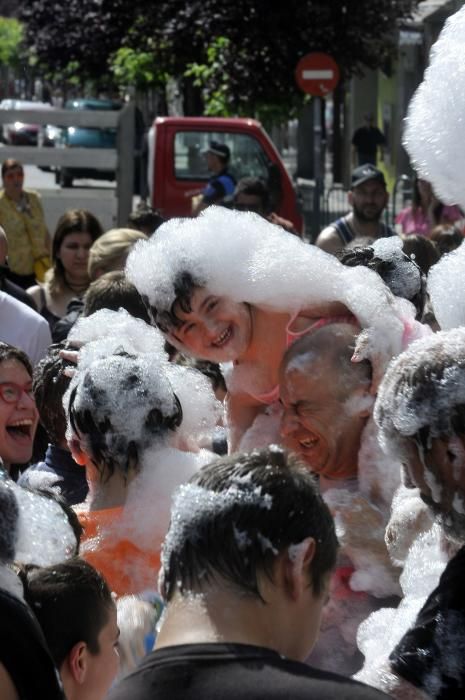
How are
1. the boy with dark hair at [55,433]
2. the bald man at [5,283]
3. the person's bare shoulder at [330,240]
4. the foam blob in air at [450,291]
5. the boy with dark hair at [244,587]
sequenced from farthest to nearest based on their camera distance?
the person's bare shoulder at [330,240]
the bald man at [5,283]
the boy with dark hair at [55,433]
the foam blob in air at [450,291]
the boy with dark hair at [244,587]

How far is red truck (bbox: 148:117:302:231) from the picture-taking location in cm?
1287

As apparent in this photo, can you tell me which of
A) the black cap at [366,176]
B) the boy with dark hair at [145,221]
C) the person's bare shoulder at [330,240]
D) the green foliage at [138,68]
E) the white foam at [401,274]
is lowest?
the green foliage at [138,68]

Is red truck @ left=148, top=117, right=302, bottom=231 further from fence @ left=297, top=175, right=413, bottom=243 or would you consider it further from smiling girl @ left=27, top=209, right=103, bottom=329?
smiling girl @ left=27, top=209, right=103, bottom=329

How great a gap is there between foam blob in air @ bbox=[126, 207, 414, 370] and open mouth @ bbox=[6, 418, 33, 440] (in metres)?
0.90

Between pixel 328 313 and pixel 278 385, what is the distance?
22 cm

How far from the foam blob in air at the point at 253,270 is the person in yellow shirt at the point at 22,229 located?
205 inches

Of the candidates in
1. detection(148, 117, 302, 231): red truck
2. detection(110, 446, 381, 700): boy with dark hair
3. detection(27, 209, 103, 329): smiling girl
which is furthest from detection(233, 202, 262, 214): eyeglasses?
detection(110, 446, 381, 700): boy with dark hair

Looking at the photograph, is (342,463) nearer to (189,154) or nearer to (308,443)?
(308,443)

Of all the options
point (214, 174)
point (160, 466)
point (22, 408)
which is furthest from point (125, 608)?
point (214, 174)

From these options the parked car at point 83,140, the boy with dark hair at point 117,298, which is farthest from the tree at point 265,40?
the boy with dark hair at point 117,298

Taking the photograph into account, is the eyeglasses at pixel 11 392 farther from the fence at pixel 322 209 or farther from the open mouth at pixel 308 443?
the fence at pixel 322 209

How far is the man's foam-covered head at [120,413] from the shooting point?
2.75 meters

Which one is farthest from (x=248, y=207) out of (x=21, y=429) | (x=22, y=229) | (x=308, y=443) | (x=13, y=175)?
(x=308, y=443)

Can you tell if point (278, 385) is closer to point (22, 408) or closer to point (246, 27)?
point (22, 408)
